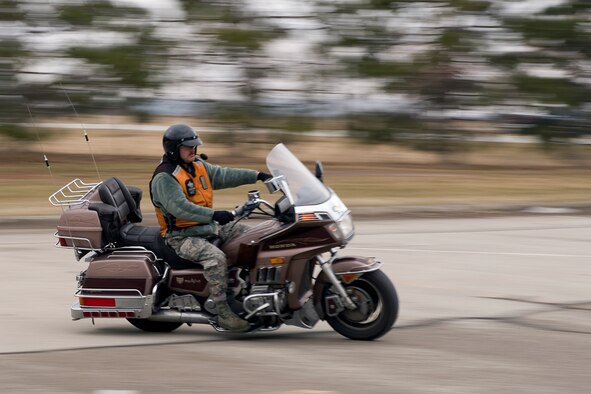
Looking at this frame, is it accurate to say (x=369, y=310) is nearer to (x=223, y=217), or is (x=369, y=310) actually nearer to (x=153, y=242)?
(x=223, y=217)

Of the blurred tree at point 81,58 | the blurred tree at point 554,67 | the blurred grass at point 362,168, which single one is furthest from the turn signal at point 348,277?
the blurred tree at point 554,67

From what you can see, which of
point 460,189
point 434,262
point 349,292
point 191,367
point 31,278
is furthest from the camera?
point 460,189

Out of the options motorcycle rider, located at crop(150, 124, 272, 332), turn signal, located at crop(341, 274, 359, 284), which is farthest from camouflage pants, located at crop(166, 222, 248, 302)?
turn signal, located at crop(341, 274, 359, 284)

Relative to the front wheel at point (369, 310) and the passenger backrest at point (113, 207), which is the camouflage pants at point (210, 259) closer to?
the passenger backrest at point (113, 207)

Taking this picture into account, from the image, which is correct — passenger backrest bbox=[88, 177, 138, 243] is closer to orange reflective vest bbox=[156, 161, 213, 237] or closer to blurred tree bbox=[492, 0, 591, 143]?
orange reflective vest bbox=[156, 161, 213, 237]

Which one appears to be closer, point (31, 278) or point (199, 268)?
point (199, 268)

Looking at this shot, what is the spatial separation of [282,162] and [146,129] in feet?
65.9

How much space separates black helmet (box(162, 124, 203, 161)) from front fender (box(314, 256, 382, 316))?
4.39 ft

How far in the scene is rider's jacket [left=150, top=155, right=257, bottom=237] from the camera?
8562 mm

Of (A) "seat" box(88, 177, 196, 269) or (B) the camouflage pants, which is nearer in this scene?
(B) the camouflage pants

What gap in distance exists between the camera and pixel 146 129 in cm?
2845

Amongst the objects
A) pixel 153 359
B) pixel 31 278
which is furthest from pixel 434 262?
pixel 153 359

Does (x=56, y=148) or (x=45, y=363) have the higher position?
(x=45, y=363)

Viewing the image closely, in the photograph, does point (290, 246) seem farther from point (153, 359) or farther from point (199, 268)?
point (153, 359)
